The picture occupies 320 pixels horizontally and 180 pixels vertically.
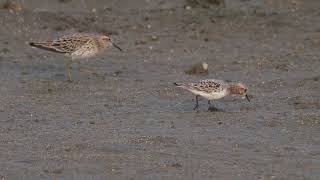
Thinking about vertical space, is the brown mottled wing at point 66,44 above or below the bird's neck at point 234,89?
above

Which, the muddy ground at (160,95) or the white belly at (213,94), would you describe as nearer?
the muddy ground at (160,95)

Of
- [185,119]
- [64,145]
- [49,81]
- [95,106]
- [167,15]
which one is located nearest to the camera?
[64,145]

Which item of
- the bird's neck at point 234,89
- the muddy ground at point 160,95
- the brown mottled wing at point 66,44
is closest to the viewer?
the muddy ground at point 160,95

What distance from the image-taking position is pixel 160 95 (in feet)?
49.2

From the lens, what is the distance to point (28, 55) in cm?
1791

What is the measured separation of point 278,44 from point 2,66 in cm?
501

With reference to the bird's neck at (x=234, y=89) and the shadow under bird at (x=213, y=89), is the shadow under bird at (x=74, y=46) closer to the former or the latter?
the shadow under bird at (x=213, y=89)

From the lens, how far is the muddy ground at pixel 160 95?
10961mm

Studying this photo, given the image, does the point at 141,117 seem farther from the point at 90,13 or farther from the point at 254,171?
the point at 90,13

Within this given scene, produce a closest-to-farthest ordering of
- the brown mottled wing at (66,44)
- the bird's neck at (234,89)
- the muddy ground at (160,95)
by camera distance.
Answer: the muddy ground at (160,95), the bird's neck at (234,89), the brown mottled wing at (66,44)

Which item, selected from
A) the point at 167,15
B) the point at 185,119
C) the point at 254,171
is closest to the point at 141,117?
the point at 185,119

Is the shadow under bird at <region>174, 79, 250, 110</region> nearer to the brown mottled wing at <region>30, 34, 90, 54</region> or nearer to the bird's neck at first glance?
the bird's neck

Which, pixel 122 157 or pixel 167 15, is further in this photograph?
pixel 167 15

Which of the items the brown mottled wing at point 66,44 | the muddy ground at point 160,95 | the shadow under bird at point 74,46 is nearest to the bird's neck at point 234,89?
the muddy ground at point 160,95
